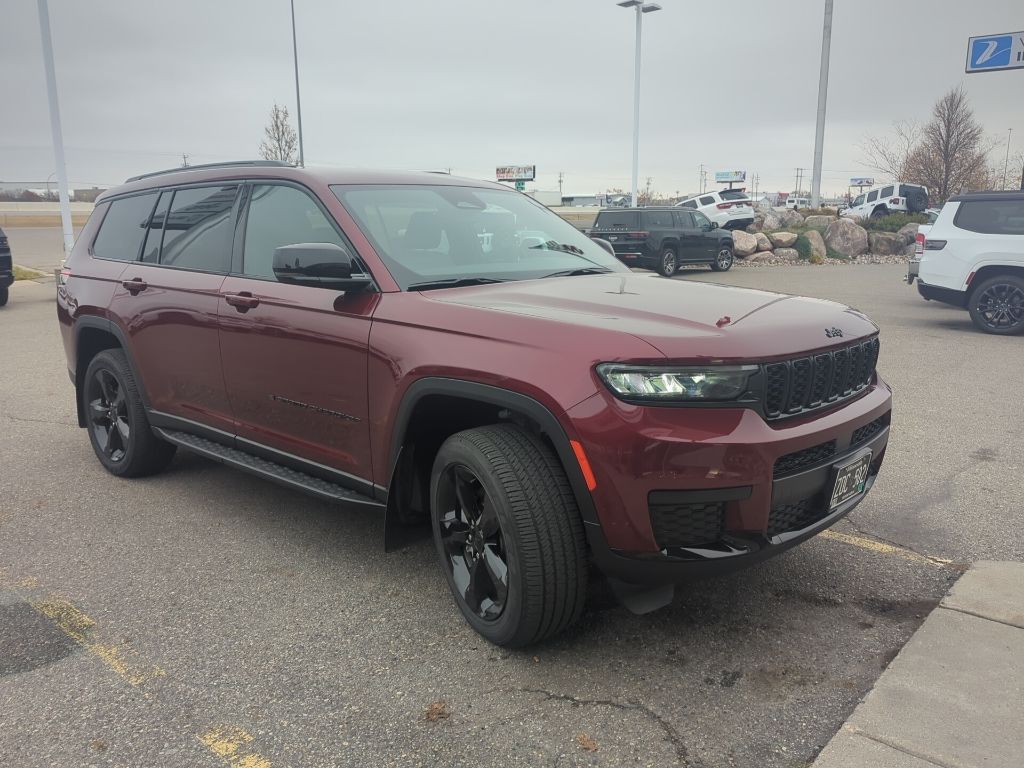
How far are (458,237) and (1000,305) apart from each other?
31.9 ft

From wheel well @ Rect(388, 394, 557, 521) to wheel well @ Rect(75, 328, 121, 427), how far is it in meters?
2.75

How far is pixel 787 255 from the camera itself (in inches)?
1006

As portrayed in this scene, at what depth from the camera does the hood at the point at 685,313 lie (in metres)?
2.64

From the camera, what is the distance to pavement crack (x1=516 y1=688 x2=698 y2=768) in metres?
2.52

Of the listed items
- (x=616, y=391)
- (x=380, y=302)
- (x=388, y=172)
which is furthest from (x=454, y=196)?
(x=616, y=391)

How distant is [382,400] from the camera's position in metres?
3.26

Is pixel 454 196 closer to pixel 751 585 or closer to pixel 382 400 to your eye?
pixel 382 400

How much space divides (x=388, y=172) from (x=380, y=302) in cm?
113

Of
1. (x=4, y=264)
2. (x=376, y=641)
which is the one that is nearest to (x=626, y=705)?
(x=376, y=641)

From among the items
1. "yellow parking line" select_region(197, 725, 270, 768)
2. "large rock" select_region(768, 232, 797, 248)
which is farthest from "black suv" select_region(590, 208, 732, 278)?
"yellow parking line" select_region(197, 725, 270, 768)

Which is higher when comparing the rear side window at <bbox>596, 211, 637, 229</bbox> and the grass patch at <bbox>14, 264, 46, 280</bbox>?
the rear side window at <bbox>596, 211, 637, 229</bbox>

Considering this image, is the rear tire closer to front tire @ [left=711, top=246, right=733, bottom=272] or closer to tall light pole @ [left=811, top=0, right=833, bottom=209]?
front tire @ [left=711, top=246, right=733, bottom=272]

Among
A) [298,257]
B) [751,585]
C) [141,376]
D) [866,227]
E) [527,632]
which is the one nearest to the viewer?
[527,632]

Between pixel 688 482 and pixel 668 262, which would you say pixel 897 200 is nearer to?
pixel 668 262
